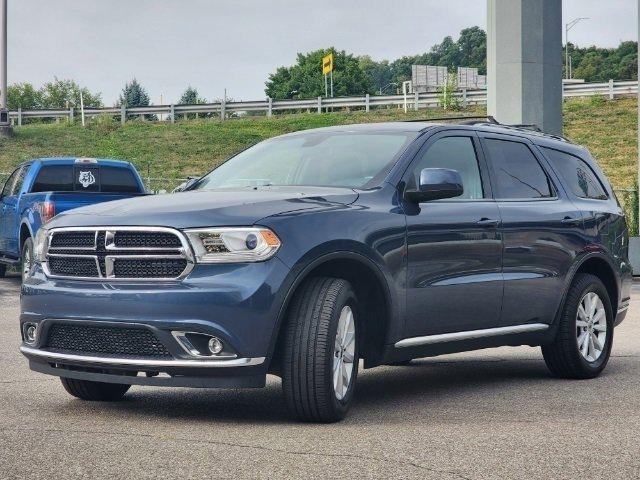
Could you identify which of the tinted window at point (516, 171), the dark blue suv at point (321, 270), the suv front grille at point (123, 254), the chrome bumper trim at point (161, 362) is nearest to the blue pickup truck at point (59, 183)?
the tinted window at point (516, 171)

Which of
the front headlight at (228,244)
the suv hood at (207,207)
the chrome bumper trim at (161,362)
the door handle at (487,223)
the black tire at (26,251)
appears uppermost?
the suv hood at (207,207)

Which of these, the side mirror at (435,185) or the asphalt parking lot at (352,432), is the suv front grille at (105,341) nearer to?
the asphalt parking lot at (352,432)

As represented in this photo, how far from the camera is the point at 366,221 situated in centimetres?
729

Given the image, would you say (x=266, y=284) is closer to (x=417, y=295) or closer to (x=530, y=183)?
(x=417, y=295)

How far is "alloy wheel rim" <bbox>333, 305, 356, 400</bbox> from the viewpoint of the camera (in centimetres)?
698

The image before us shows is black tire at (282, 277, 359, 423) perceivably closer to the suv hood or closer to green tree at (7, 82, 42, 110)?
the suv hood

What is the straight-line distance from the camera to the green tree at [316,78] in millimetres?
109062

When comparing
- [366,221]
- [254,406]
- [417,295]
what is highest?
[366,221]

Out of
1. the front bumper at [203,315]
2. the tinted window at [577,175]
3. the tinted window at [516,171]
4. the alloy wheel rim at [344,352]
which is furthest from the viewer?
the tinted window at [577,175]

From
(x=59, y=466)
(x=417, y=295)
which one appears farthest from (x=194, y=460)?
(x=417, y=295)

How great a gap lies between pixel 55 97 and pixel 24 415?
128942mm

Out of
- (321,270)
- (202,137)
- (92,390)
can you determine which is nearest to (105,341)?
(92,390)

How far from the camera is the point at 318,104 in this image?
60.9 metres

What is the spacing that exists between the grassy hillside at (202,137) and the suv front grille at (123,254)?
40.7 m
